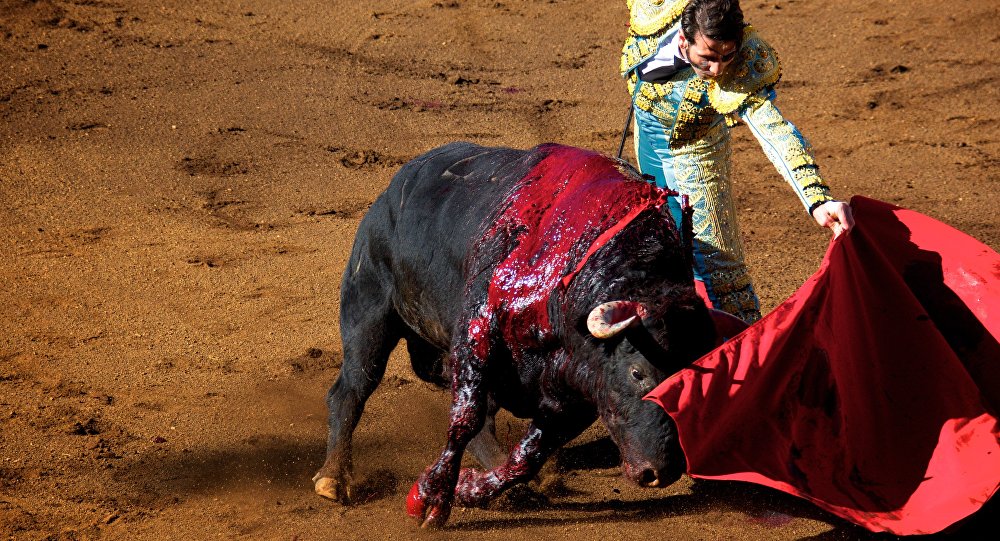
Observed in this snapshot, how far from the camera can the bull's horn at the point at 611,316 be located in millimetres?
2975

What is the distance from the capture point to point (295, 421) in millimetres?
4531

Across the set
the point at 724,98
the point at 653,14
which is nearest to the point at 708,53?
the point at 724,98

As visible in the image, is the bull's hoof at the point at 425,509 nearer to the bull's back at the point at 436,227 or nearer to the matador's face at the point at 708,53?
the bull's back at the point at 436,227

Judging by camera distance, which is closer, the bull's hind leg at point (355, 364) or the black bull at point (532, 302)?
the black bull at point (532, 302)

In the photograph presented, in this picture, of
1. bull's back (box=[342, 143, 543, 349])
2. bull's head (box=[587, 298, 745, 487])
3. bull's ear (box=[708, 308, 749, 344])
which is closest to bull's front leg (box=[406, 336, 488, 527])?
bull's back (box=[342, 143, 543, 349])

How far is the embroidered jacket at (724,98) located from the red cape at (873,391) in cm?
30

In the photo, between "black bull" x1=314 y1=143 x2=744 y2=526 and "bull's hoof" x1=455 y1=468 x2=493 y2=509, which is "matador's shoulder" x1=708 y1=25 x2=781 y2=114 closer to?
"black bull" x1=314 y1=143 x2=744 y2=526

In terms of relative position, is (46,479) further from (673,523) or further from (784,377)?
(784,377)

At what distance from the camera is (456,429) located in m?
3.38

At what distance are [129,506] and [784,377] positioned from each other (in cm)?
242

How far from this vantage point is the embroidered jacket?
3.42 metres

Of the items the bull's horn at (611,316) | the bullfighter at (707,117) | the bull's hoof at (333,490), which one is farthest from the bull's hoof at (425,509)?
the bullfighter at (707,117)

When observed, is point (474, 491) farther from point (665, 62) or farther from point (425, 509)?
point (665, 62)

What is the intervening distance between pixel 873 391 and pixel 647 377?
88cm
